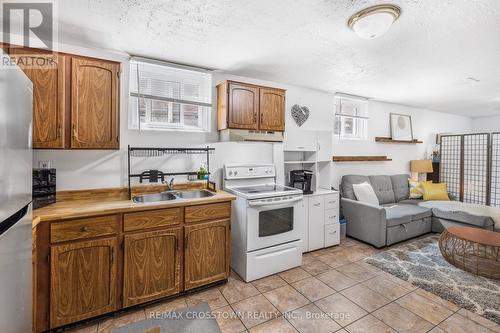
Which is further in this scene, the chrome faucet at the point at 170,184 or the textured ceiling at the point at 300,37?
the chrome faucet at the point at 170,184

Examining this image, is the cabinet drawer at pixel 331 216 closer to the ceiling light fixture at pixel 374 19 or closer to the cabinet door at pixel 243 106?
the cabinet door at pixel 243 106

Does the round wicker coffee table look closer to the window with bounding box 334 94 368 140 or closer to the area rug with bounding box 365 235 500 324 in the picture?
the area rug with bounding box 365 235 500 324

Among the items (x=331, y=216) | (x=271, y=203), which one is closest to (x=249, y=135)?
(x=271, y=203)

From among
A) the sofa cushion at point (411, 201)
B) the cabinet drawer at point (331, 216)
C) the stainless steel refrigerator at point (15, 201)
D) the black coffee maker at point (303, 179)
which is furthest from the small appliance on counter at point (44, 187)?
the sofa cushion at point (411, 201)

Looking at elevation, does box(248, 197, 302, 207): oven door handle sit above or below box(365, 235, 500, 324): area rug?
above

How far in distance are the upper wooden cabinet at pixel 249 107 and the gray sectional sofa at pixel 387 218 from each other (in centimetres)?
178

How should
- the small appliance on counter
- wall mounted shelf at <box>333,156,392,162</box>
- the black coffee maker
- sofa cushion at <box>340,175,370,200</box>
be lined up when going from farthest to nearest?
1. wall mounted shelf at <box>333,156,392,162</box>
2. sofa cushion at <box>340,175,370,200</box>
3. the black coffee maker
4. the small appliance on counter

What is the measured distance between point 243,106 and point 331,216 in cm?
201

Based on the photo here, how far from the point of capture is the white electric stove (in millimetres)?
2568

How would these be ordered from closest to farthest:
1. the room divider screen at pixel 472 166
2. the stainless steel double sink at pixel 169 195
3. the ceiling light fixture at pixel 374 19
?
the ceiling light fixture at pixel 374 19
the stainless steel double sink at pixel 169 195
the room divider screen at pixel 472 166

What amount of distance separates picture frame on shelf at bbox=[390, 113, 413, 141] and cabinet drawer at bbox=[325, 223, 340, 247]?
263 cm

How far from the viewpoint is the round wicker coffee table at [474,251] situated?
258 cm

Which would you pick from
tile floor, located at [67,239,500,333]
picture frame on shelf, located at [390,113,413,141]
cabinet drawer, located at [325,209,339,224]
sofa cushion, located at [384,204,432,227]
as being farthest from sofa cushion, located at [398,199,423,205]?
tile floor, located at [67,239,500,333]

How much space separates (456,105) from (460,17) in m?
4.22
